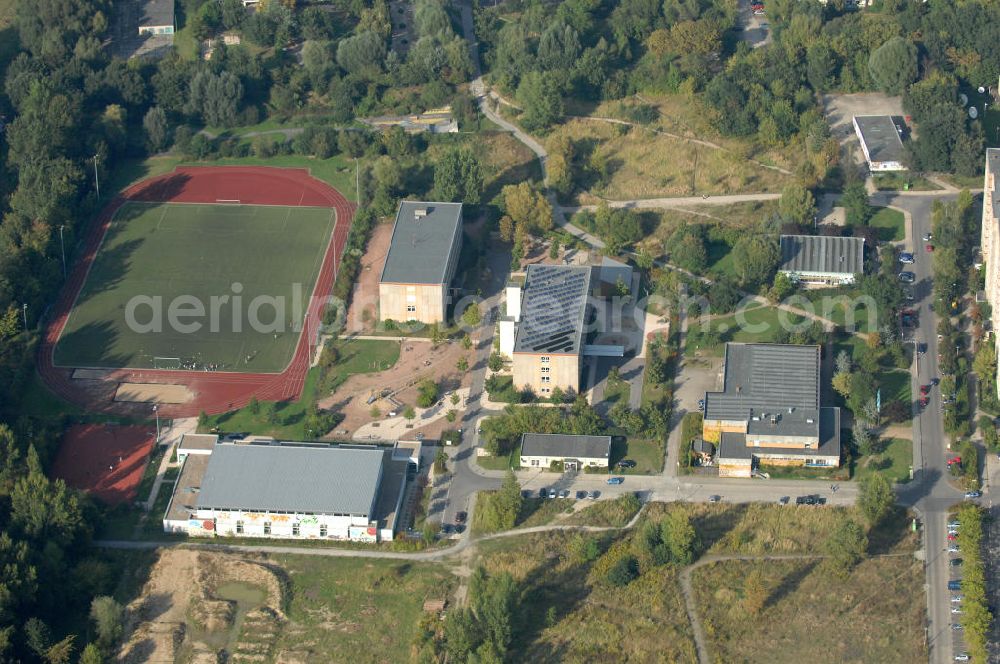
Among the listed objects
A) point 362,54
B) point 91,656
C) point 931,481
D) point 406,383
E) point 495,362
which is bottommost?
point 931,481

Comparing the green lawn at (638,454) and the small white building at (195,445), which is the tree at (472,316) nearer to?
the green lawn at (638,454)

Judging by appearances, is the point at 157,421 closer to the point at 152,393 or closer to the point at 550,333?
the point at 152,393

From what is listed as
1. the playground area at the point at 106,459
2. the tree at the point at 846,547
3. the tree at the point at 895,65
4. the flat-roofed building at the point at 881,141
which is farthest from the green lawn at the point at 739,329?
the playground area at the point at 106,459

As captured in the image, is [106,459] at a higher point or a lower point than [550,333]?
lower

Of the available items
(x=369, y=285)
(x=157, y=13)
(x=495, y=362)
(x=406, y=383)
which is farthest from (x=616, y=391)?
(x=157, y=13)

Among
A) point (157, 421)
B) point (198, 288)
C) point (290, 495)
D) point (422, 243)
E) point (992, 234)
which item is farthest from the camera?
point (198, 288)

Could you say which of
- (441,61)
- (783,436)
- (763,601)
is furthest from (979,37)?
(763,601)
